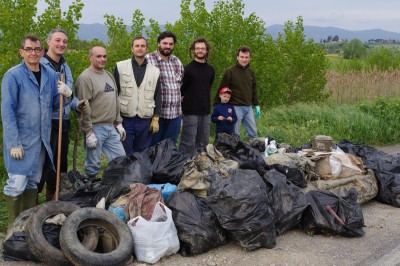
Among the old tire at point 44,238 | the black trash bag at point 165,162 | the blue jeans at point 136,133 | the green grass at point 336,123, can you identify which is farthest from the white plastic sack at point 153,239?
the green grass at point 336,123

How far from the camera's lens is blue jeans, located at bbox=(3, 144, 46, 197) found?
4.98 meters

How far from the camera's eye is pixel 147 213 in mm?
4926

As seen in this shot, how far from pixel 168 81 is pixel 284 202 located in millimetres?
Answer: 2410

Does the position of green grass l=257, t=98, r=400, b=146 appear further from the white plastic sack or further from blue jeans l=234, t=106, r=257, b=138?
the white plastic sack

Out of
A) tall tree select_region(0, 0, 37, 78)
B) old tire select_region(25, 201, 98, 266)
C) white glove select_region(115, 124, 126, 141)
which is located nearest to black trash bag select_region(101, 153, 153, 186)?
white glove select_region(115, 124, 126, 141)

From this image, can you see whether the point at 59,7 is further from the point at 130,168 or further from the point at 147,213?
the point at 147,213

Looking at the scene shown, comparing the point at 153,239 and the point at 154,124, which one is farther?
the point at 154,124

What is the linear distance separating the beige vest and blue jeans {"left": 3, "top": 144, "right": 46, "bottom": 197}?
1491 mm

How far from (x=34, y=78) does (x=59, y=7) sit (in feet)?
9.71

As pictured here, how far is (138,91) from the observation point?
645 cm

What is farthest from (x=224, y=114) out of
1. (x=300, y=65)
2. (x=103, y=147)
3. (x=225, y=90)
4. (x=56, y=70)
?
(x=300, y=65)

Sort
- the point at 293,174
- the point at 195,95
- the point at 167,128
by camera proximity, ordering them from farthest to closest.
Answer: the point at 195,95 < the point at 167,128 < the point at 293,174

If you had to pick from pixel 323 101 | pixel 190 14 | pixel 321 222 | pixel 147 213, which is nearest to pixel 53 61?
pixel 147 213

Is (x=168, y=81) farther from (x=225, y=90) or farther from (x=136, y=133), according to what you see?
(x=225, y=90)
